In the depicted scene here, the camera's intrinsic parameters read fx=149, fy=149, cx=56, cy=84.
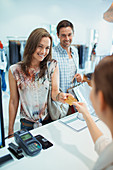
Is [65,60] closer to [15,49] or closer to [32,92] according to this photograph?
[32,92]

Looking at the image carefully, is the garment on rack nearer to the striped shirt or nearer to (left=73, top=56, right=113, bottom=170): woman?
the striped shirt

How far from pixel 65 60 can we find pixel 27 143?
1.22m

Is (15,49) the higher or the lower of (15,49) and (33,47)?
the higher

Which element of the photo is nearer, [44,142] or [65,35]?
[44,142]

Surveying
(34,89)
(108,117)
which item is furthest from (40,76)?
(108,117)

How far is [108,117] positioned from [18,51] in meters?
3.69

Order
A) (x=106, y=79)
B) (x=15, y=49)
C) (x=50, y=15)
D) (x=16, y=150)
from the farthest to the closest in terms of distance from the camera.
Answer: (x=50, y=15)
(x=15, y=49)
(x=16, y=150)
(x=106, y=79)

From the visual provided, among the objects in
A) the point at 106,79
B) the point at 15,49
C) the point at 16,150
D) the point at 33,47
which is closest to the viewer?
the point at 106,79

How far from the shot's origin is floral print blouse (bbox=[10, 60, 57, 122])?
129 cm

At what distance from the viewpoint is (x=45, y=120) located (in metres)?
1.42

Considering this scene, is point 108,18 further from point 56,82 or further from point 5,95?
point 5,95

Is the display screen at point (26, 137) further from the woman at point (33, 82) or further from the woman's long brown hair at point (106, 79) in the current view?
the woman's long brown hair at point (106, 79)

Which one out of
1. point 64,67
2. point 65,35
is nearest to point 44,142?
point 64,67

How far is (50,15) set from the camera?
4207 mm
